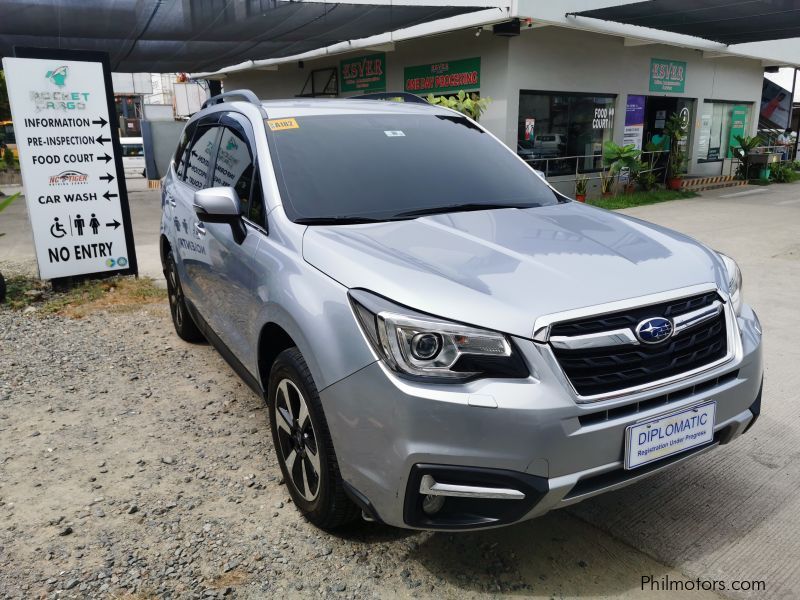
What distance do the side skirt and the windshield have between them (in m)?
0.89

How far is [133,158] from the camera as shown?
25141 millimetres

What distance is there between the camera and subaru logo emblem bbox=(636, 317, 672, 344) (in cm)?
218

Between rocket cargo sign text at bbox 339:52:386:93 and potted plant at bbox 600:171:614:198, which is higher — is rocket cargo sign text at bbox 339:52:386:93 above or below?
above

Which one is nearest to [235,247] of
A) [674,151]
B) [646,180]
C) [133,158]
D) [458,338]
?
[458,338]

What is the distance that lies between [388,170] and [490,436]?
168 cm

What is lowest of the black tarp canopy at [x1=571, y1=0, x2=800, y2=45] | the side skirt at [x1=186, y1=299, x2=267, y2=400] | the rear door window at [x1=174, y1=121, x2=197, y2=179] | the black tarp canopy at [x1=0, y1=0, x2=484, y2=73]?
the side skirt at [x1=186, y1=299, x2=267, y2=400]

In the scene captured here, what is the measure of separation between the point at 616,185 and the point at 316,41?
24.9 ft

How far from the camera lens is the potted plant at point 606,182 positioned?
15086mm

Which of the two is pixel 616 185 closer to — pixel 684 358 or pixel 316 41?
pixel 316 41

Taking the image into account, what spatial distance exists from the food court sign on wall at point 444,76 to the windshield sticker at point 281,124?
1093 cm

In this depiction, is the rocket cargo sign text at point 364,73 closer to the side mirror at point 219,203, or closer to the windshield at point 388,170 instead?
the windshield at point 388,170

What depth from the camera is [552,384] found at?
80.4 inches

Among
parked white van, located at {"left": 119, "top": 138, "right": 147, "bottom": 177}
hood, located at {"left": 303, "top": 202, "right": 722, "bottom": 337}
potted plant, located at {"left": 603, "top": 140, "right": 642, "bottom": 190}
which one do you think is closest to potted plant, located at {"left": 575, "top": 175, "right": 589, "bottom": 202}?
potted plant, located at {"left": 603, "top": 140, "right": 642, "bottom": 190}

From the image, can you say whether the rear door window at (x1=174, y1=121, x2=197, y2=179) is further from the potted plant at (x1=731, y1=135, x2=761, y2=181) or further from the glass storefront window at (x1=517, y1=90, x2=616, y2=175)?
the potted plant at (x1=731, y1=135, x2=761, y2=181)
